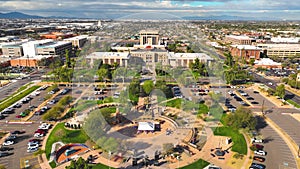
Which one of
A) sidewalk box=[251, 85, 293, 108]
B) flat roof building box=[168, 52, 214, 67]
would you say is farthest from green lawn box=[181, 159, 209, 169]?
flat roof building box=[168, 52, 214, 67]

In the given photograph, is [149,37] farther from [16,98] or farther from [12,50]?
[16,98]

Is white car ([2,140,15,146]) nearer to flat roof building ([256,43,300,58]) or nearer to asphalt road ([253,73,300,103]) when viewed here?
asphalt road ([253,73,300,103])

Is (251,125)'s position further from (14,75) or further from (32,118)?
(14,75)

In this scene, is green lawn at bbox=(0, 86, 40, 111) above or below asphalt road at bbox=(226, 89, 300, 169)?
above

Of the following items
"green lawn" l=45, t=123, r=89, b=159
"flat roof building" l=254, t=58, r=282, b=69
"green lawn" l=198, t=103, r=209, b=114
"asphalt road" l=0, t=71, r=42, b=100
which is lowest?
"green lawn" l=45, t=123, r=89, b=159

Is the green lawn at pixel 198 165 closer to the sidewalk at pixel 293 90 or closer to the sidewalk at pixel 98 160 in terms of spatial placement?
the sidewalk at pixel 98 160

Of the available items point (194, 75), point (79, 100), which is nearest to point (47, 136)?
point (79, 100)

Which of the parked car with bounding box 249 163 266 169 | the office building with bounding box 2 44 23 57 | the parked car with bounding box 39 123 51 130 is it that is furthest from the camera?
the office building with bounding box 2 44 23 57

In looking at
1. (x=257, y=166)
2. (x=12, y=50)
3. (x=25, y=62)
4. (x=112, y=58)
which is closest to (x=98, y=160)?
(x=257, y=166)

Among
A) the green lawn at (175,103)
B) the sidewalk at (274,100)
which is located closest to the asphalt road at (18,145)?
the green lawn at (175,103)
